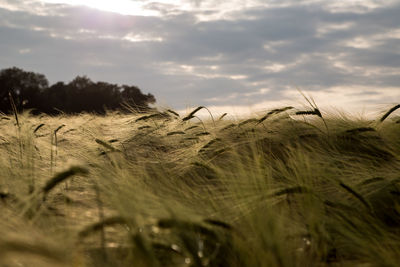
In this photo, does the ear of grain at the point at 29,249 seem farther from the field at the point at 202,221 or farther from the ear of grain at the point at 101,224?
the ear of grain at the point at 101,224

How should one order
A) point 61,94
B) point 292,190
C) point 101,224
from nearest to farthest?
point 101,224
point 292,190
point 61,94

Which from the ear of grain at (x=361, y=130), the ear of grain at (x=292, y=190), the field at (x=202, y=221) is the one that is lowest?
the field at (x=202, y=221)

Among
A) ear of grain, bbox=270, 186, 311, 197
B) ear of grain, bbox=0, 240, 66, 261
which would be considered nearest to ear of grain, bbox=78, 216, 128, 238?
ear of grain, bbox=0, 240, 66, 261

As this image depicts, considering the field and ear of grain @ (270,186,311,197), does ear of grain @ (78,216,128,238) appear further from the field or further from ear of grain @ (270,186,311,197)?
ear of grain @ (270,186,311,197)

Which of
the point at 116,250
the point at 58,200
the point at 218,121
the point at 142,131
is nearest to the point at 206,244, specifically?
the point at 116,250

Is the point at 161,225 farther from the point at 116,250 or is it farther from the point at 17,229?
the point at 17,229

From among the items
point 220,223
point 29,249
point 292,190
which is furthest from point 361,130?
point 29,249

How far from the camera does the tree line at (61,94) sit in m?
19.3

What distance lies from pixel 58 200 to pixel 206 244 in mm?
986

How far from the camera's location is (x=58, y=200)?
→ 1997mm

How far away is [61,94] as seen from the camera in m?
20.8

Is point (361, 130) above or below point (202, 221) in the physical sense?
above

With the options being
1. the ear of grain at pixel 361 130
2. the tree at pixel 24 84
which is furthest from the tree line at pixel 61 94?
the ear of grain at pixel 361 130

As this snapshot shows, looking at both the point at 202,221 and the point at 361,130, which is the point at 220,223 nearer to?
the point at 202,221
